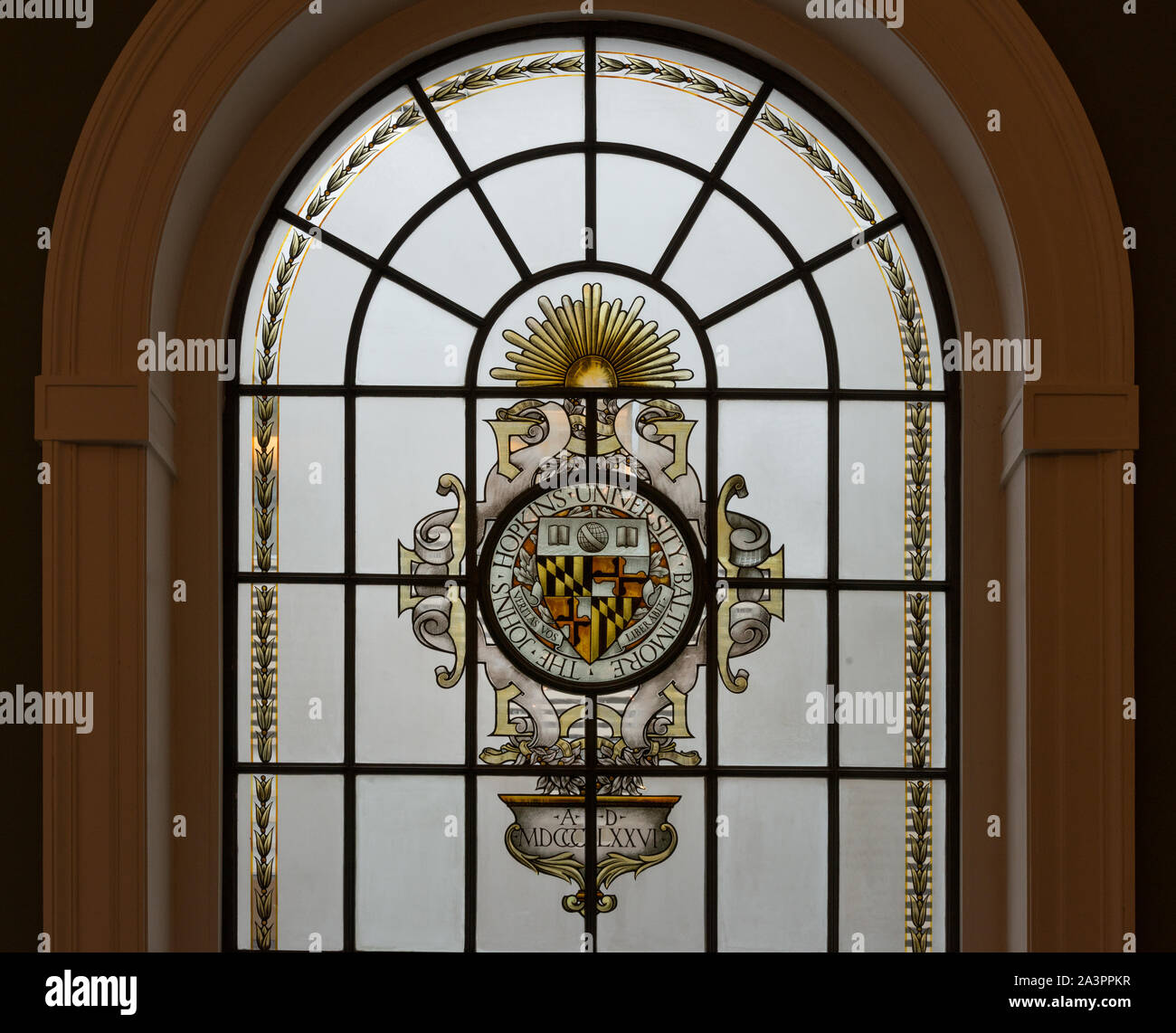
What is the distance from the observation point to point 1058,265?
3.32 meters

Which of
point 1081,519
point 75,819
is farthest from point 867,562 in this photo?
point 75,819

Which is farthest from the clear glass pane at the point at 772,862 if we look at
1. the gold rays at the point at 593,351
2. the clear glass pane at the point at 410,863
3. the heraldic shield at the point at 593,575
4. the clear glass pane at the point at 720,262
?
the clear glass pane at the point at 720,262

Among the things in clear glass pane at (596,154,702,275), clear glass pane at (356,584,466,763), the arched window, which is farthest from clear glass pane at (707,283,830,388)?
clear glass pane at (356,584,466,763)

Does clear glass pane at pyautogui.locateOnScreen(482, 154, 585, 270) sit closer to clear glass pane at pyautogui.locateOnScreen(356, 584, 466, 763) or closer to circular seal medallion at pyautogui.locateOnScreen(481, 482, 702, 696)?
circular seal medallion at pyautogui.locateOnScreen(481, 482, 702, 696)

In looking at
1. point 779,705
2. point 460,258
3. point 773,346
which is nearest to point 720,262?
point 773,346

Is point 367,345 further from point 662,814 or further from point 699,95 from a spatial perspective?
point 662,814

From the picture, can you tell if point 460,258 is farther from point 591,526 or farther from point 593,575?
point 593,575

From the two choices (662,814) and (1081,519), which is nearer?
(1081,519)

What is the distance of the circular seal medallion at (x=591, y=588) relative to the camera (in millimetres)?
3693

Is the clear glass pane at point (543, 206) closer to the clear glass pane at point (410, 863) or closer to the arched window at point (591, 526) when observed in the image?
the arched window at point (591, 526)

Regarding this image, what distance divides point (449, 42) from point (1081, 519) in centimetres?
223

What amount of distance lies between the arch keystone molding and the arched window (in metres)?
0.14

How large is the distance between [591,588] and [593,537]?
147mm

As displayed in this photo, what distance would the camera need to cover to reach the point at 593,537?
12.2 ft
